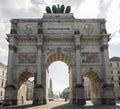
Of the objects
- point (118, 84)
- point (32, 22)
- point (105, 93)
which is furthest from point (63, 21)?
point (118, 84)

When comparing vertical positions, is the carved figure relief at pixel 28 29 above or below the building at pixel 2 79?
above

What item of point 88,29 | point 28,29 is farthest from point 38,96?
point 88,29

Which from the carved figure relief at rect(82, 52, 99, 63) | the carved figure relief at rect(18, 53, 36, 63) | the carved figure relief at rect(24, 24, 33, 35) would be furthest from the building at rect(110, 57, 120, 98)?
the carved figure relief at rect(24, 24, 33, 35)

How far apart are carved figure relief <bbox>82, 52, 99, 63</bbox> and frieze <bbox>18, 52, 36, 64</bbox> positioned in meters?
8.63

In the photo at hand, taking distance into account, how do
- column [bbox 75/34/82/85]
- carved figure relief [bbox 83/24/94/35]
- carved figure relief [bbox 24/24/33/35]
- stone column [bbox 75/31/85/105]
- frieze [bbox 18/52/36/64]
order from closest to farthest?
stone column [bbox 75/31/85/105]
column [bbox 75/34/82/85]
frieze [bbox 18/52/36/64]
carved figure relief [bbox 24/24/33/35]
carved figure relief [bbox 83/24/94/35]

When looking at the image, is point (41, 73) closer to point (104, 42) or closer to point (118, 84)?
point (104, 42)

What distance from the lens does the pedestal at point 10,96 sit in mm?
31000

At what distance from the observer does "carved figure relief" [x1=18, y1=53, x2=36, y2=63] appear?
34.0 meters

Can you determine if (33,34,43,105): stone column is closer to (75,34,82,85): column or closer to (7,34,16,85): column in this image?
(7,34,16,85): column

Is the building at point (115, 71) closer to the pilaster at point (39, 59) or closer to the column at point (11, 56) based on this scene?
the pilaster at point (39, 59)

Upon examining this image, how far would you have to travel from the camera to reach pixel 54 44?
34812mm

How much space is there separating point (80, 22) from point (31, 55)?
10.7m

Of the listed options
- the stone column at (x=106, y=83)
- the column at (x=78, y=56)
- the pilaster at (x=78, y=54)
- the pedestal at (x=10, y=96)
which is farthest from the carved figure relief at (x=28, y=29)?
the stone column at (x=106, y=83)

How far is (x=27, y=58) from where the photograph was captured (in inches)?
1346
